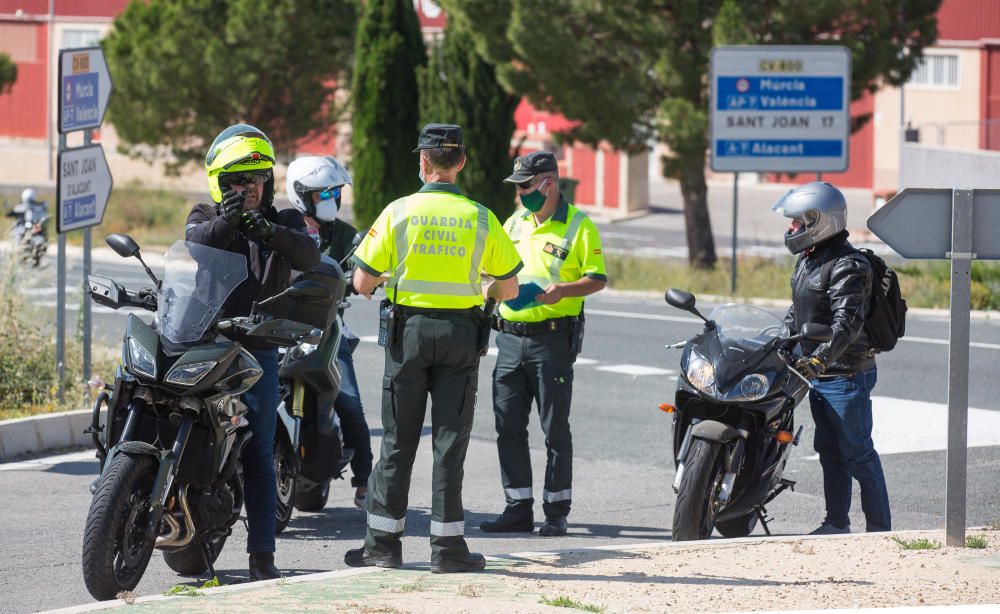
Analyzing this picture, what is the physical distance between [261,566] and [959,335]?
314cm

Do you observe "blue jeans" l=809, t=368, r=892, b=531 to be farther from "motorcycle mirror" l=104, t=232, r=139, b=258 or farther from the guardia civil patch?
"motorcycle mirror" l=104, t=232, r=139, b=258

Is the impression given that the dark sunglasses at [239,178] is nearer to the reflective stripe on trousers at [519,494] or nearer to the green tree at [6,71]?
the reflective stripe on trousers at [519,494]

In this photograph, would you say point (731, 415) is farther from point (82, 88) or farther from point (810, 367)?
point (82, 88)

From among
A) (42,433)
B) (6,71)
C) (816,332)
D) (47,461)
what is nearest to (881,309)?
(816,332)

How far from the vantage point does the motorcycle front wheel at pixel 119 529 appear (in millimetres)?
6016

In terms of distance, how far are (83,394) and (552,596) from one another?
586 centimetres

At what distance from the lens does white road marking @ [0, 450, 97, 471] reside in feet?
31.7

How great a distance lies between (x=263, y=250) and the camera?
6.61 meters

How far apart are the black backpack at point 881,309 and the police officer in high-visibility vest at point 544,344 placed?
4.47 feet

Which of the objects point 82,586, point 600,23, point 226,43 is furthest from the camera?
point 226,43

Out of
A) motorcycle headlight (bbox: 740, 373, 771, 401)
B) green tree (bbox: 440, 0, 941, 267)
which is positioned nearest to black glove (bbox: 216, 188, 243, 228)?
motorcycle headlight (bbox: 740, 373, 771, 401)

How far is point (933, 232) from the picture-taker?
6.95 m

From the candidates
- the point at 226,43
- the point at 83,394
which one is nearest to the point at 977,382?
the point at 83,394

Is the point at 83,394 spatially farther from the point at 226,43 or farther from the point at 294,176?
the point at 226,43
